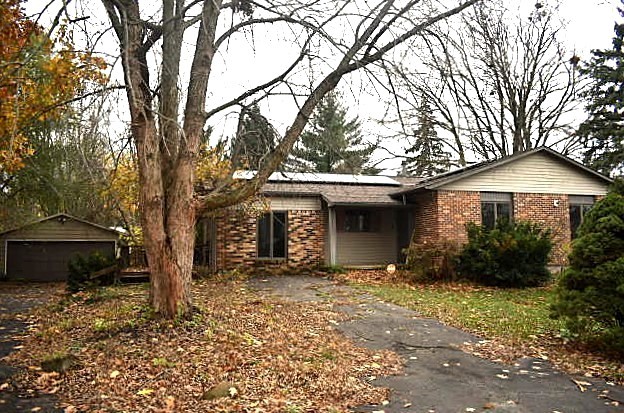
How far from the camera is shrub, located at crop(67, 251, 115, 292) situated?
13.4 meters

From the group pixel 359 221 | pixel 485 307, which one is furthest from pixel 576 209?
pixel 485 307

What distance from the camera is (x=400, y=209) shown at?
19234 millimetres

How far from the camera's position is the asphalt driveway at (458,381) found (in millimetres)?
4906

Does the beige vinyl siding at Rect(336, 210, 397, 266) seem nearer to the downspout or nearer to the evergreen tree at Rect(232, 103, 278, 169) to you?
the downspout

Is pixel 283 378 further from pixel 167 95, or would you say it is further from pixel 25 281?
pixel 25 281

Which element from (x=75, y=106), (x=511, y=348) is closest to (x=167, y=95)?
(x=75, y=106)

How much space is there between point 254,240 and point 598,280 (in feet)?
39.3

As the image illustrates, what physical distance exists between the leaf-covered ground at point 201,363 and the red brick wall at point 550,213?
12.0 metres

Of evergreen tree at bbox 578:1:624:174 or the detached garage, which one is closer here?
the detached garage

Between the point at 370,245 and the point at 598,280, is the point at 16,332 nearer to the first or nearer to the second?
the point at 598,280

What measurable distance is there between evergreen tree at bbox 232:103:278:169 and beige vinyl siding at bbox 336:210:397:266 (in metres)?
10.0

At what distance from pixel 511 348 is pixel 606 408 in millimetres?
2369

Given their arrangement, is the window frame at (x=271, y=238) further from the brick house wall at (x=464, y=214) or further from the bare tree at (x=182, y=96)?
the bare tree at (x=182, y=96)

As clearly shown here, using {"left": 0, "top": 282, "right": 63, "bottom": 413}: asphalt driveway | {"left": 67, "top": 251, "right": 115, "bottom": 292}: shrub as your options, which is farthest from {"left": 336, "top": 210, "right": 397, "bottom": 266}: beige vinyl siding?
{"left": 0, "top": 282, "right": 63, "bottom": 413}: asphalt driveway
